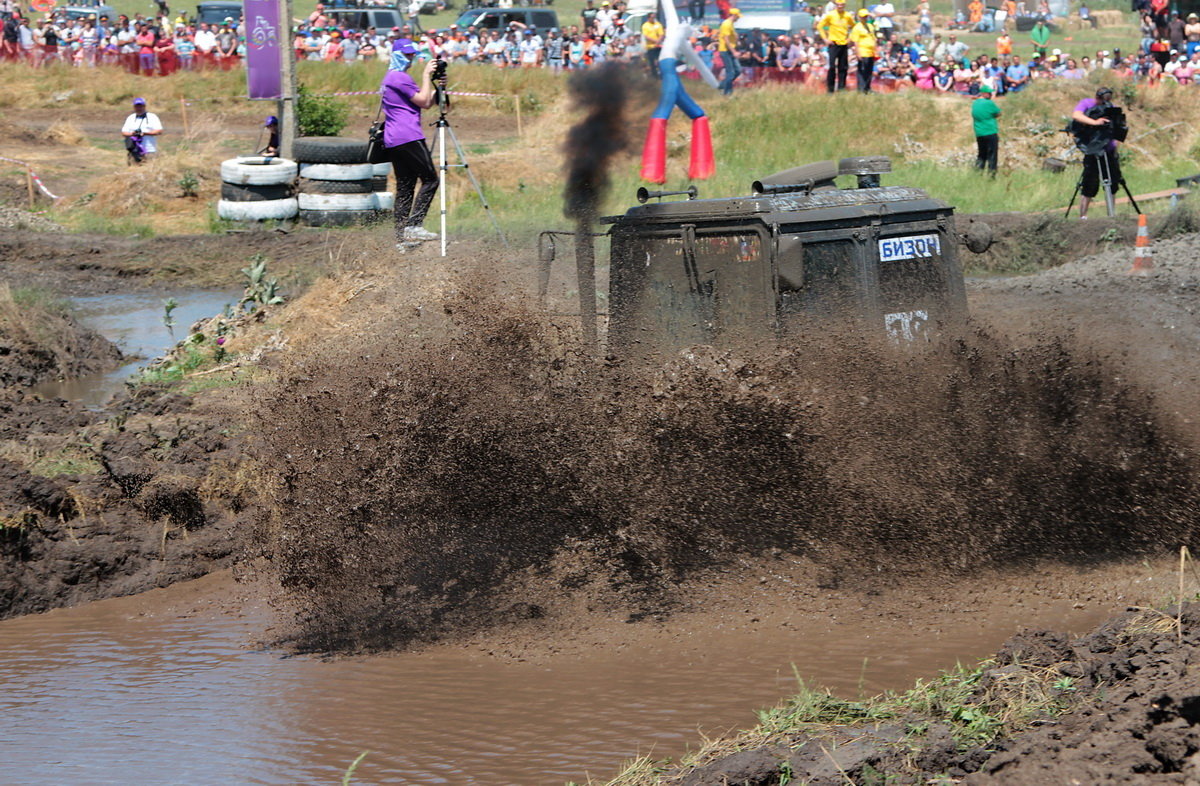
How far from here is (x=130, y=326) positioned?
14273 millimetres

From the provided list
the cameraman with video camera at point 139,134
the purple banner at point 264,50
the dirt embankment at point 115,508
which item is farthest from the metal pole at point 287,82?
the dirt embankment at point 115,508

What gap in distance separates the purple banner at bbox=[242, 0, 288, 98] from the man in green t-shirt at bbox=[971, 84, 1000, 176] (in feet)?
38.2

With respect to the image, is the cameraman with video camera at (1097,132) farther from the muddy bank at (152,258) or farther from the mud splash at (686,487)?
the mud splash at (686,487)

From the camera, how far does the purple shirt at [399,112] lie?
42.0 feet

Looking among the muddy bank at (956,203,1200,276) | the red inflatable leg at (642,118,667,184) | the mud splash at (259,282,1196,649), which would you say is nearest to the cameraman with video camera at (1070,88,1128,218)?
the muddy bank at (956,203,1200,276)

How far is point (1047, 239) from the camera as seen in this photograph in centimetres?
1780

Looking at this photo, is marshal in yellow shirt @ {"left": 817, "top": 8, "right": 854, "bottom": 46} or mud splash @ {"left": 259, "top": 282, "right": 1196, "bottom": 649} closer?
mud splash @ {"left": 259, "top": 282, "right": 1196, "bottom": 649}

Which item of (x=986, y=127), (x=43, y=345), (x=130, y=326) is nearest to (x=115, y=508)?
(x=43, y=345)

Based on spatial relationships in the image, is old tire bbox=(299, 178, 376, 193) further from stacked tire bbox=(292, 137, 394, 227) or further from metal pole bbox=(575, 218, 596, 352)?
metal pole bbox=(575, 218, 596, 352)

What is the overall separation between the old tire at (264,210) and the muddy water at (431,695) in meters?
11.4

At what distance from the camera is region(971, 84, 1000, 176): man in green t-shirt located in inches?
879

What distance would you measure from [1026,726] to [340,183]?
14408 millimetres

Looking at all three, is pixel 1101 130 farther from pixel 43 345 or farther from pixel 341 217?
pixel 43 345

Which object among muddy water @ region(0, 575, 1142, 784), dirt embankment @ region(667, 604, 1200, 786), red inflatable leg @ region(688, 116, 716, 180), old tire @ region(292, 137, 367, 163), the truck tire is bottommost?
muddy water @ region(0, 575, 1142, 784)
